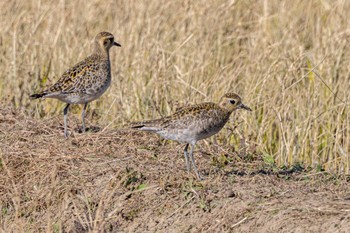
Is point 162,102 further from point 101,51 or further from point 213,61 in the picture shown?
point 213,61

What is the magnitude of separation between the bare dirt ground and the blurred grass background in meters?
1.33

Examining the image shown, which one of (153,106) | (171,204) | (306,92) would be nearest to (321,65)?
(306,92)

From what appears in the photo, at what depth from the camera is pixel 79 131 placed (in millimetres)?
9664

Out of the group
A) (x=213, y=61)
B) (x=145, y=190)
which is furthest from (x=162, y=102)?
(x=145, y=190)

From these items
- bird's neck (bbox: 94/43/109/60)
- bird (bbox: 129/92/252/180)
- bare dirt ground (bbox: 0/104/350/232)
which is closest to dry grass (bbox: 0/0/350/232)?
bare dirt ground (bbox: 0/104/350/232)

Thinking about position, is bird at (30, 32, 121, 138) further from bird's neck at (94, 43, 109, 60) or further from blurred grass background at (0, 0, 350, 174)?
blurred grass background at (0, 0, 350, 174)

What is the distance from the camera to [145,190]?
761 cm

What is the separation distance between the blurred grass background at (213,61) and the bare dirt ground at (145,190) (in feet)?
4.35

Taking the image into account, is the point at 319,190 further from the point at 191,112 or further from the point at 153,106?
the point at 153,106

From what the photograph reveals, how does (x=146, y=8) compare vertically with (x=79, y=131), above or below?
above

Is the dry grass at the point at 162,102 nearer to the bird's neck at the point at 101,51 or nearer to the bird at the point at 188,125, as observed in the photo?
the bird at the point at 188,125

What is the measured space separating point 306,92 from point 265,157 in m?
2.44

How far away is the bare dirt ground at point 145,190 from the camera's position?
6809 mm

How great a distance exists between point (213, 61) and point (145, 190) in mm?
5024
